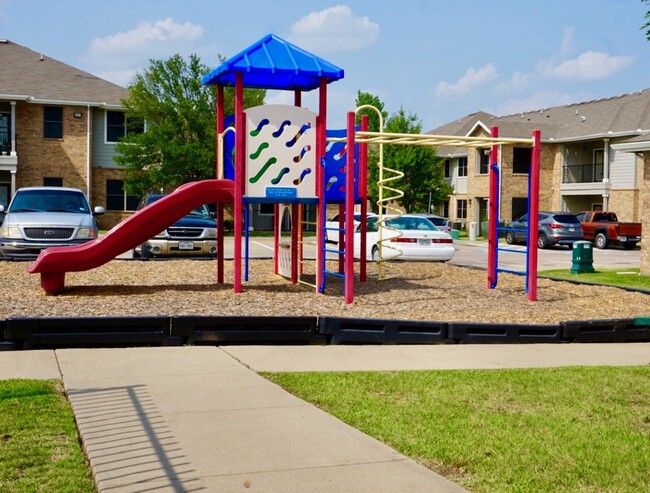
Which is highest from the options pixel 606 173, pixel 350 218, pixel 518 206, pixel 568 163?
pixel 568 163

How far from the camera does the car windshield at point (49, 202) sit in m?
19.8

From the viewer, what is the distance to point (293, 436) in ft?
19.7

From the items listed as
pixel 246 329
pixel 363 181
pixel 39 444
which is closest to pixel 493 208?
pixel 363 181

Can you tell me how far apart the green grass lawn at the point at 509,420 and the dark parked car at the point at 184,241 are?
43.0ft

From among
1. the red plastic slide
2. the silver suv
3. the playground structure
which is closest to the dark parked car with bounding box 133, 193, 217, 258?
the silver suv

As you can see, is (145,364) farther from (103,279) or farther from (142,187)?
(142,187)

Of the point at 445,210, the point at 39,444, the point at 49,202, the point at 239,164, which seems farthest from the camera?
the point at 445,210

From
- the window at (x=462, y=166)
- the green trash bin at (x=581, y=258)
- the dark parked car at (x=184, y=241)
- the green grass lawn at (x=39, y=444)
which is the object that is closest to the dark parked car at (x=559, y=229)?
the green trash bin at (x=581, y=258)

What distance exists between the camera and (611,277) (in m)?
20.6

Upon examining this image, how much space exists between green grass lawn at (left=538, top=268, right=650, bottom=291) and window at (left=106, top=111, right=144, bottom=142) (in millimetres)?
26224

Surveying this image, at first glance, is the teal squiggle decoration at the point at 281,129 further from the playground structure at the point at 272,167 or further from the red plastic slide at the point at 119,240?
the red plastic slide at the point at 119,240

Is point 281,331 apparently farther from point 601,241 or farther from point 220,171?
point 601,241

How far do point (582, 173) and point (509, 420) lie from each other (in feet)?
143

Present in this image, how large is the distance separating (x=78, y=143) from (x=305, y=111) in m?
29.3
